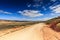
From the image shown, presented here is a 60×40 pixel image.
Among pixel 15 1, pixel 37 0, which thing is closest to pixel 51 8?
pixel 37 0

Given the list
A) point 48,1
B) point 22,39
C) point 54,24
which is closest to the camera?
point 22,39

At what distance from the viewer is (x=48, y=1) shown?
682cm

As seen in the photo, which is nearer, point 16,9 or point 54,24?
point 16,9

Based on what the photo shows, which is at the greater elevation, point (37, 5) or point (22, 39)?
point (37, 5)

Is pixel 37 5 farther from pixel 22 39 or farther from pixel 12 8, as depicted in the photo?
pixel 22 39

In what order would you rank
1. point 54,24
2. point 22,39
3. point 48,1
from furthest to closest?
point 54,24
point 48,1
point 22,39

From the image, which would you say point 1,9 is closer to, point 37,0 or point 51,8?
point 37,0

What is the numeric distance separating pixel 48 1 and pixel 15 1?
1.75m

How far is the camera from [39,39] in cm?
570

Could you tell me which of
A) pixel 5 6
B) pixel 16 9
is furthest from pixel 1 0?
pixel 16 9

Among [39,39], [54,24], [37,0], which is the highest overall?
[37,0]

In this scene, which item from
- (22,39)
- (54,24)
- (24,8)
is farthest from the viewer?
(54,24)

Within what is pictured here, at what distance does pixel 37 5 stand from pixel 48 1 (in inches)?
24.9

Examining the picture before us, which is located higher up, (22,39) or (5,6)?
(5,6)
